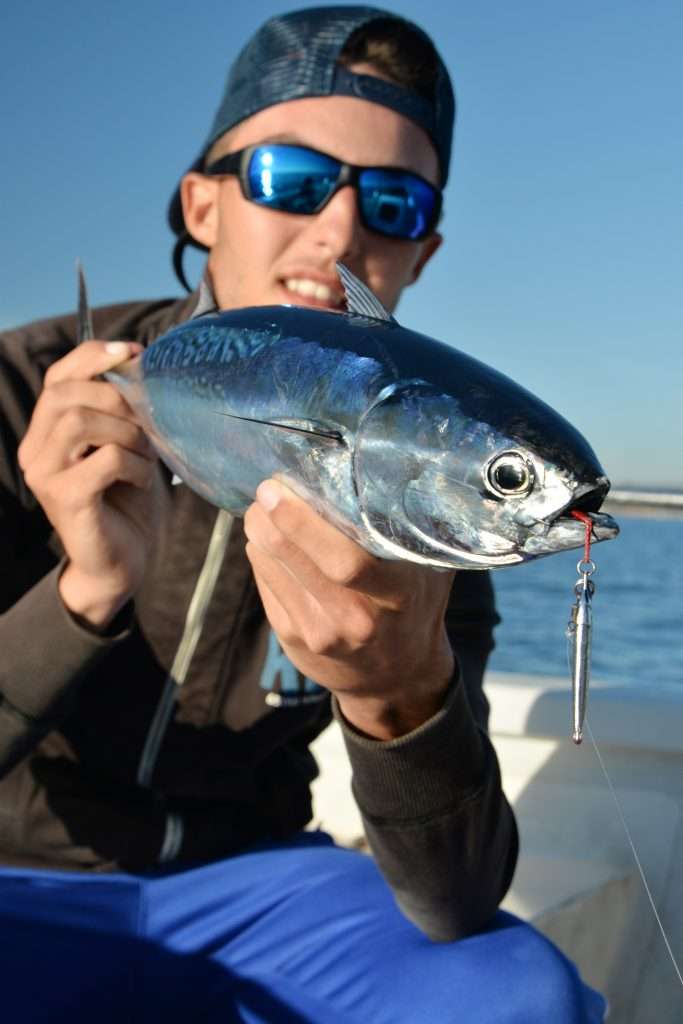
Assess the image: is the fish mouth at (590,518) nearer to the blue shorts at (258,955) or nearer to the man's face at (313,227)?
the blue shorts at (258,955)

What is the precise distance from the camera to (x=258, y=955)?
8.09 feet

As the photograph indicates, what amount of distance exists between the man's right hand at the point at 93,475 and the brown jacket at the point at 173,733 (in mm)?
97

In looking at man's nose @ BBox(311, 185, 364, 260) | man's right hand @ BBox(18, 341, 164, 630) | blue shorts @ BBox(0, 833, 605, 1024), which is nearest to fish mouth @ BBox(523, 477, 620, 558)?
man's right hand @ BBox(18, 341, 164, 630)

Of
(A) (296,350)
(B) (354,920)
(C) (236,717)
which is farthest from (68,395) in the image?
(B) (354,920)

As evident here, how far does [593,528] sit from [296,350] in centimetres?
59

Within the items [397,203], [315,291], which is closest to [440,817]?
[315,291]

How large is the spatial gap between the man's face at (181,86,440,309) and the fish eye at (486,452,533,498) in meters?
1.68

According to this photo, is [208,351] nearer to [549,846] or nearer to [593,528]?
[593,528]

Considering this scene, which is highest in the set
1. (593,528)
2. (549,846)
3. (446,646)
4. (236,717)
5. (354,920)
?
(593,528)

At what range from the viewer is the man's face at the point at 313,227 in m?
2.80

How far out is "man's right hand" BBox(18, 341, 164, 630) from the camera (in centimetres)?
218

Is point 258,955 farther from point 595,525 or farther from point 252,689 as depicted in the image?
point 595,525

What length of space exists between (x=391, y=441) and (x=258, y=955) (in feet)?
5.65

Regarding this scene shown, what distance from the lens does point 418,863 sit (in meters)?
2.20
